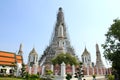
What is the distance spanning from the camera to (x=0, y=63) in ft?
102

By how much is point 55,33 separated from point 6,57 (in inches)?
1125

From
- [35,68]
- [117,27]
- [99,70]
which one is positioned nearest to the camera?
[117,27]

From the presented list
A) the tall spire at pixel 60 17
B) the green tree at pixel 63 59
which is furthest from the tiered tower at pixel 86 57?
the green tree at pixel 63 59

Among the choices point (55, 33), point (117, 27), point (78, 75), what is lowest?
point (78, 75)

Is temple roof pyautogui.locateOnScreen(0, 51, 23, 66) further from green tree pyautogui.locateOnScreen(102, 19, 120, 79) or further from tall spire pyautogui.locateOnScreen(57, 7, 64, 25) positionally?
tall spire pyautogui.locateOnScreen(57, 7, 64, 25)

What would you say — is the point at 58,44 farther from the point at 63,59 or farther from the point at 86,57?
the point at 86,57

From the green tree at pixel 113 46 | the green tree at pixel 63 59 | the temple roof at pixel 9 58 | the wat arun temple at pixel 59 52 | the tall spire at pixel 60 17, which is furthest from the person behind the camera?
the tall spire at pixel 60 17

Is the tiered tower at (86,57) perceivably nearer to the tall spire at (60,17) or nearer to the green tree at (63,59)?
the tall spire at (60,17)

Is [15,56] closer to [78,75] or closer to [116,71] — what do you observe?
[78,75]

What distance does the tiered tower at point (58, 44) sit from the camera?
48219mm

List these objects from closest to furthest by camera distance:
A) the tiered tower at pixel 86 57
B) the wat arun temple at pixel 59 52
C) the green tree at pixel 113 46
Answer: the green tree at pixel 113 46 → the wat arun temple at pixel 59 52 → the tiered tower at pixel 86 57

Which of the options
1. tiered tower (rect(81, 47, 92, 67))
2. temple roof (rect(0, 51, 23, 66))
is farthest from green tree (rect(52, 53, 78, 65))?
tiered tower (rect(81, 47, 92, 67))

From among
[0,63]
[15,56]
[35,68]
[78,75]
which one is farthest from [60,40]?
[78,75]

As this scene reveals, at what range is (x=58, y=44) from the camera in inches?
1957
